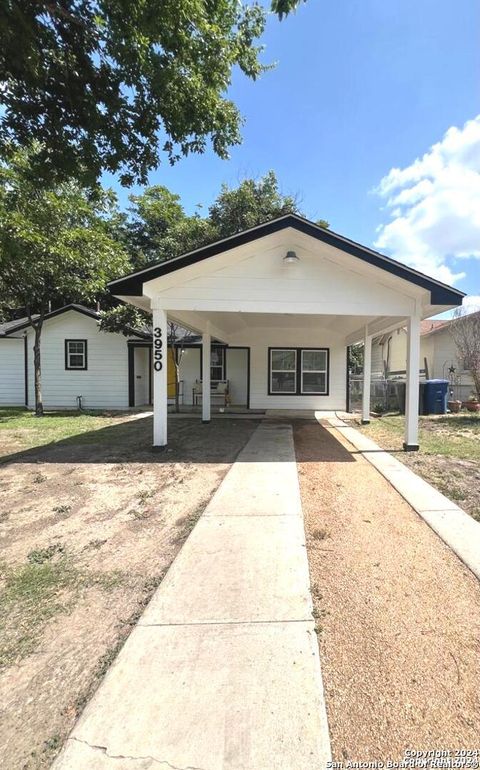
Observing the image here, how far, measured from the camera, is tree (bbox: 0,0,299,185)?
4.22m

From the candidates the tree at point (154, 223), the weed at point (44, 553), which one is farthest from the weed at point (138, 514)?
the tree at point (154, 223)

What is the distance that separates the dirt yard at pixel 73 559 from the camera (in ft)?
5.82

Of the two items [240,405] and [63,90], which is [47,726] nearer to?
[63,90]

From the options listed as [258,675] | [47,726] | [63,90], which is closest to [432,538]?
[258,675]

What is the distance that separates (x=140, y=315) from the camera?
14281 mm

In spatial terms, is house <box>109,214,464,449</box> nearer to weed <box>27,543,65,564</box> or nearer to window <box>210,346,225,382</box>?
weed <box>27,543,65,564</box>

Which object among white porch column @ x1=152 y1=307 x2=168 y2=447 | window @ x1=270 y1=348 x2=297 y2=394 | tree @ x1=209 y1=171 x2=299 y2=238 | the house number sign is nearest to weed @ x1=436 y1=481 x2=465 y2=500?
white porch column @ x1=152 y1=307 x2=168 y2=447

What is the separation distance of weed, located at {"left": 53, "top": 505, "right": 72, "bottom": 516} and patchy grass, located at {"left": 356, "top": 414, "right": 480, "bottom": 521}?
424 cm

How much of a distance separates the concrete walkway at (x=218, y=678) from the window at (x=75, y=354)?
13679 millimetres

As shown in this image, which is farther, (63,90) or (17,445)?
(17,445)

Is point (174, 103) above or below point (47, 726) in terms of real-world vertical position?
above

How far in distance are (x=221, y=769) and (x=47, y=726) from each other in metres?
0.78

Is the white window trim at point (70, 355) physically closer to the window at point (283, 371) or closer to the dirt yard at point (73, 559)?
the window at point (283, 371)

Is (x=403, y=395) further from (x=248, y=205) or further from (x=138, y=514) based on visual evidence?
(x=248, y=205)
